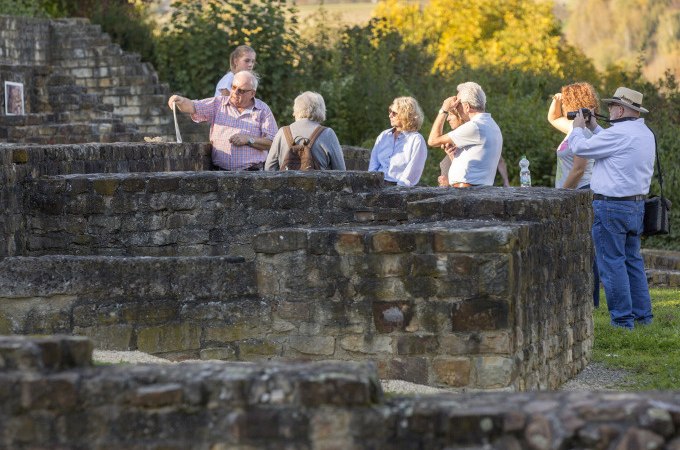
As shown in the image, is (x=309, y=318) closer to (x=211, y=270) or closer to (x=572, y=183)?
(x=211, y=270)

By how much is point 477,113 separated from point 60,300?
391 cm

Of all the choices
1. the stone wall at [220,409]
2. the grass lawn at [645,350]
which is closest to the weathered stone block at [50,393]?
the stone wall at [220,409]

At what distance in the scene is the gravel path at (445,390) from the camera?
7.52 metres

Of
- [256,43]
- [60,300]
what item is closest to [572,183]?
[60,300]

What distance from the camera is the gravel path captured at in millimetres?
7523

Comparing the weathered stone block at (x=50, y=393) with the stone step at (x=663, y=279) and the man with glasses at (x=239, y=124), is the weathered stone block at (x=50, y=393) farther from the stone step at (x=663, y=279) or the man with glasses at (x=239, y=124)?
the stone step at (x=663, y=279)

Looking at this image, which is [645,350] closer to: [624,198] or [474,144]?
[624,198]

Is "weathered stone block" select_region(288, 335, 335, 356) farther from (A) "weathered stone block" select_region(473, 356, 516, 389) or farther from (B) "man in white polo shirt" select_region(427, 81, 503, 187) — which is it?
(B) "man in white polo shirt" select_region(427, 81, 503, 187)

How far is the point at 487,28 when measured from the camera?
37.9 m

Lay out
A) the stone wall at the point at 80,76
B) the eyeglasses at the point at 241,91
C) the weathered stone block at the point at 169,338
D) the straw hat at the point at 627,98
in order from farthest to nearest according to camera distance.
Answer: the stone wall at the point at 80,76
the eyeglasses at the point at 241,91
the straw hat at the point at 627,98
the weathered stone block at the point at 169,338

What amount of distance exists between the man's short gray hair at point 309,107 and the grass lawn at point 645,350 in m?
2.56

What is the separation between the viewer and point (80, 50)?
933 inches

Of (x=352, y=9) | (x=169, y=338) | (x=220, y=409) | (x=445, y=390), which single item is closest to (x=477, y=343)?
(x=445, y=390)

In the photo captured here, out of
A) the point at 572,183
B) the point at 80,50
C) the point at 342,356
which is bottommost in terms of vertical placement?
the point at 342,356
